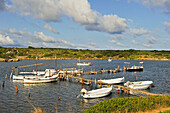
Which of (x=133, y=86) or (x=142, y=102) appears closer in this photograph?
(x=142, y=102)

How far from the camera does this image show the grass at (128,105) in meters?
20.5

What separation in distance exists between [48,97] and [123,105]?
1810 centimetres

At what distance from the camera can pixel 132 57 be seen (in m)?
179

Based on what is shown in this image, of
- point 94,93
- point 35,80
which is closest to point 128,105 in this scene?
point 94,93

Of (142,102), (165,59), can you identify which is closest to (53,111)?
(142,102)

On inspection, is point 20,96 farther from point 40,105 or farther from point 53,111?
point 53,111

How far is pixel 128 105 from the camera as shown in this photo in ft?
70.8

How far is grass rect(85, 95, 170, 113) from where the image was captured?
20516mm

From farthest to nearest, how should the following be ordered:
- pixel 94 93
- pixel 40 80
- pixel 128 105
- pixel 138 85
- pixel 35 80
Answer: pixel 40 80
pixel 35 80
pixel 138 85
pixel 94 93
pixel 128 105

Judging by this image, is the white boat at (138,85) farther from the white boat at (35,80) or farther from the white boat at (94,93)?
the white boat at (35,80)

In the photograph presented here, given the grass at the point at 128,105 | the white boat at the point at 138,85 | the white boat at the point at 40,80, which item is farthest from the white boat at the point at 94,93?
the white boat at the point at 40,80

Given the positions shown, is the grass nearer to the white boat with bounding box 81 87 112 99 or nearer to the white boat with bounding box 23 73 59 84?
the white boat with bounding box 81 87 112 99

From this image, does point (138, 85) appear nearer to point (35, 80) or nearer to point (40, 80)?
point (40, 80)

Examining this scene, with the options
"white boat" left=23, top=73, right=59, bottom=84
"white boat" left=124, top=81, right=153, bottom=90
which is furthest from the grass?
"white boat" left=23, top=73, right=59, bottom=84
